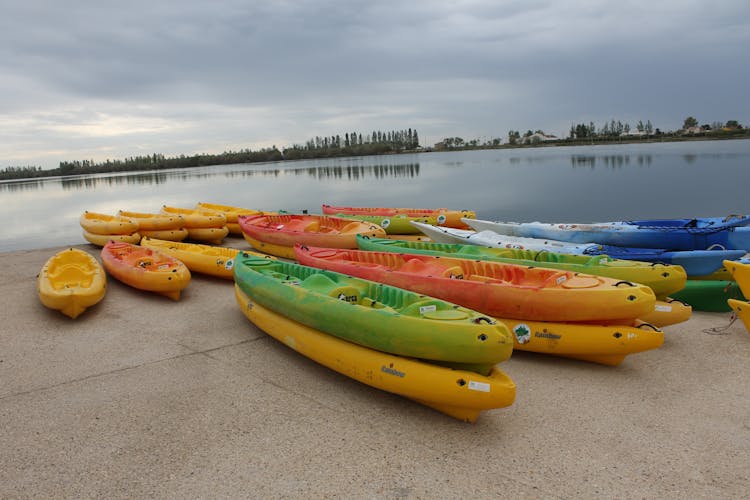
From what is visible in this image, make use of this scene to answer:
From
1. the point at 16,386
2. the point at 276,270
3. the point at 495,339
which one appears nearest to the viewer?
the point at 495,339

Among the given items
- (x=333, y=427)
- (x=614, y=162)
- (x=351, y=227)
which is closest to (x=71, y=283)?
(x=351, y=227)

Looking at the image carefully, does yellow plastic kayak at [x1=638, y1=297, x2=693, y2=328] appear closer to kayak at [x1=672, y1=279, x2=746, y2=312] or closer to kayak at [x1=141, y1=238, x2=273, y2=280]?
kayak at [x1=672, y1=279, x2=746, y2=312]

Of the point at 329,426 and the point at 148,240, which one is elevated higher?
the point at 148,240

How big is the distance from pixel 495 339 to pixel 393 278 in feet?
6.75

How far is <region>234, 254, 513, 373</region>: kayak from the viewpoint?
3.43 m

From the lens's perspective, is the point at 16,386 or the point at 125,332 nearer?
the point at 16,386

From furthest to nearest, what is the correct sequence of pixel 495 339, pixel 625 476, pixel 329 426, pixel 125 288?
pixel 125 288 < pixel 329 426 < pixel 495 339 < pixel 625 476

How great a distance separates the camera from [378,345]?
3.81 meters

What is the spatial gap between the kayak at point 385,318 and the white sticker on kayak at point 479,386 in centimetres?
15

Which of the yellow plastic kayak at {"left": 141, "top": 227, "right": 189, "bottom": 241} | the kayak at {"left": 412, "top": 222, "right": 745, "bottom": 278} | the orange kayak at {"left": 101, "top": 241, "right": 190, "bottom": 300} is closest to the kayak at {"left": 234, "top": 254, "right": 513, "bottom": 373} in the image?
the orange kayak at {"left": 101, "top": 241, "right": 190, "bottom": 300}

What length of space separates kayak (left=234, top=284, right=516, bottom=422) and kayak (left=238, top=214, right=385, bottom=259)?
4.49 m

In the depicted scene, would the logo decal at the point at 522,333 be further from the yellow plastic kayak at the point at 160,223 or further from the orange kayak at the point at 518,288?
the yellow plastic kayak at the point at 160,223

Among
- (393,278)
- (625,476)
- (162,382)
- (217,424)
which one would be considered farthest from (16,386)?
(625,476)

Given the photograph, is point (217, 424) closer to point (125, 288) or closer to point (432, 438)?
point (432, 438)
